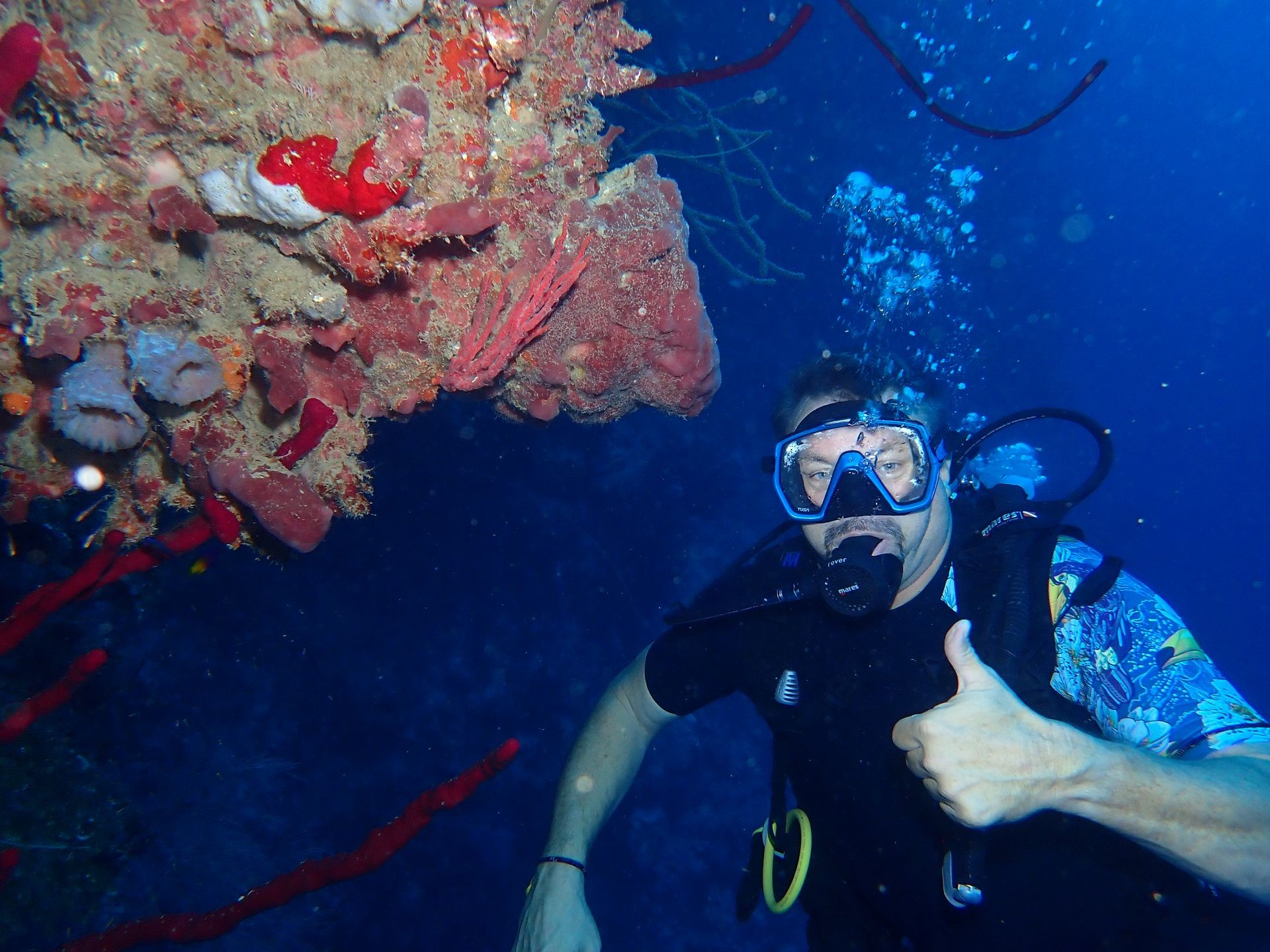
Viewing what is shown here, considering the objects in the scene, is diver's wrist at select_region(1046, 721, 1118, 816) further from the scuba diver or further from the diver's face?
the diver's face

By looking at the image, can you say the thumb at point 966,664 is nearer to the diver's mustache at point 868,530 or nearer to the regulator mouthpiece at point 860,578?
the regulator mouthpiece at point 860,578

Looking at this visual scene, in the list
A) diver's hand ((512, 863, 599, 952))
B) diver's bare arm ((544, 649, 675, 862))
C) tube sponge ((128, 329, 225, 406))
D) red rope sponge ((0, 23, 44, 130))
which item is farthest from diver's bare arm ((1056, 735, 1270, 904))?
red rope sponge ((0, 23, 44, 130))

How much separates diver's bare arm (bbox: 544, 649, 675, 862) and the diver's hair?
1965 millimetres

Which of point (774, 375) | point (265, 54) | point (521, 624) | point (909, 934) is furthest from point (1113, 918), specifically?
point (774, 375)

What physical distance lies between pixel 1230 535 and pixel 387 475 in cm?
4581

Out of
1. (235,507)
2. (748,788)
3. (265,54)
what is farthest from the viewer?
(748,788)

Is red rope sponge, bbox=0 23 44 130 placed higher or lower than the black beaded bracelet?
higher

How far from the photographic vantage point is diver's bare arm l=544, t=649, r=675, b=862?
3.21 metres

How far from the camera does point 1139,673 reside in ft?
7.47

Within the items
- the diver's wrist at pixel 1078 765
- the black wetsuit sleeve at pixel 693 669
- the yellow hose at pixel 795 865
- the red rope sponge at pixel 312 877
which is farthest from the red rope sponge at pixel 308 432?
the yellow hose at pixel 795 865

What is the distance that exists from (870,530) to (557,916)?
240 cm

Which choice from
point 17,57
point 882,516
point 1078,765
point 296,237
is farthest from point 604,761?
point 17,57

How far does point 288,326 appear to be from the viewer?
234cm

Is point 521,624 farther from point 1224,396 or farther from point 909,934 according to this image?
point 1224,396
